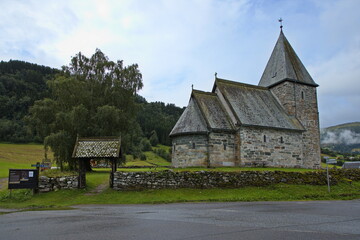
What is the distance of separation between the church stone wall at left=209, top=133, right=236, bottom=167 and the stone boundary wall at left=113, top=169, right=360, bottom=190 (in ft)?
22.8

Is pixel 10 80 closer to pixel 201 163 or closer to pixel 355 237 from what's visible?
pixel 201 163

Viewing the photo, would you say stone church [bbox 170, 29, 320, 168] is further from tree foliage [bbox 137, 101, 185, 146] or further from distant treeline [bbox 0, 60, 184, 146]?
tree foliage [bbox 137, 101, 185, 146]

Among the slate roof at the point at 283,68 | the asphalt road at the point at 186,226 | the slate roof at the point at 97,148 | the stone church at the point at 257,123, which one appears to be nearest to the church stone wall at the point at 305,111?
the stone church at the point at 257,123

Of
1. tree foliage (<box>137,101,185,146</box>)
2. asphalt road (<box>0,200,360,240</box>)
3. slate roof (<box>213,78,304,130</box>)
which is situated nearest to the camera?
asphalt road (<box>0,200,360,240</box>)

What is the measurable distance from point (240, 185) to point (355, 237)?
11.2 m

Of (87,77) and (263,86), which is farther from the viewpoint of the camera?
(263,86)

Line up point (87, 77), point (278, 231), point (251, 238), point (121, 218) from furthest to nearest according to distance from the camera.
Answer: point (87, 77) → point (121, 218) → point (278, 231) → point (251, 238)

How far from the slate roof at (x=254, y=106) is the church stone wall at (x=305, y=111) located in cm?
114

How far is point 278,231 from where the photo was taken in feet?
24.4

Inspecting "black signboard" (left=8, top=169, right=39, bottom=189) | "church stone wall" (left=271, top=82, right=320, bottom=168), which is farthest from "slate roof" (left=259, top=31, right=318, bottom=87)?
"black signboard" (left=8, top=169, right=39, bottom=189)

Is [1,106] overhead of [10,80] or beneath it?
beneath

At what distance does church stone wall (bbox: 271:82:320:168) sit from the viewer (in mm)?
32781

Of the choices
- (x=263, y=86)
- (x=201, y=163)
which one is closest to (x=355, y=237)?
(x=201, y=163)

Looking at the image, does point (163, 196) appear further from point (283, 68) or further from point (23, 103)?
point (23, 103)
